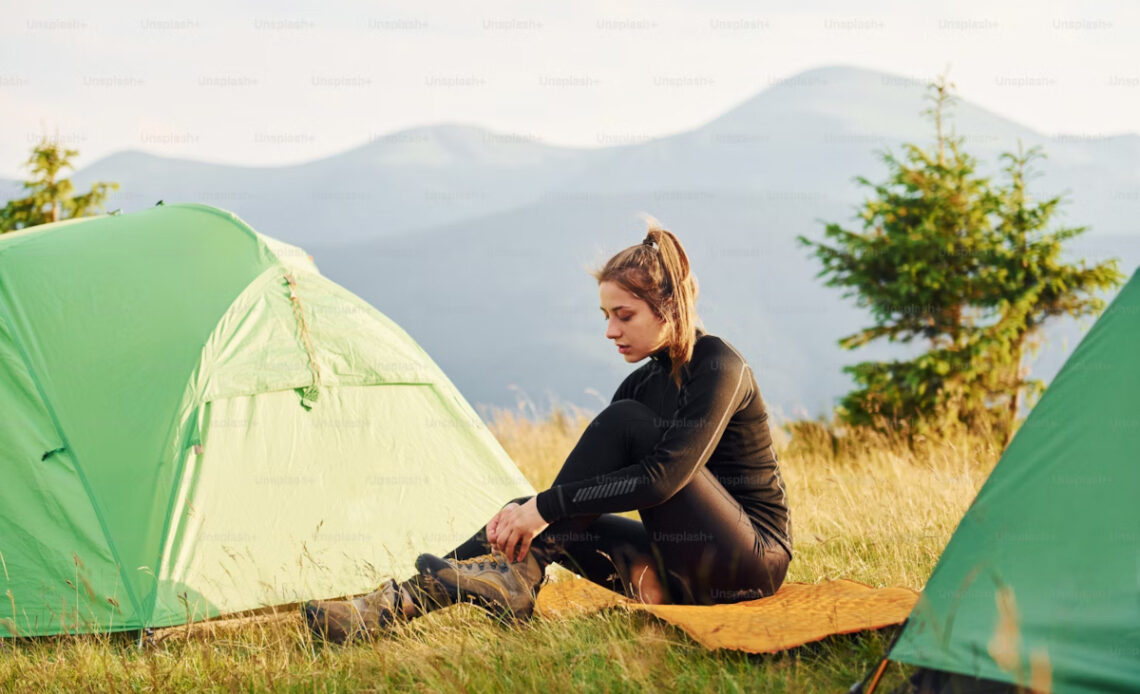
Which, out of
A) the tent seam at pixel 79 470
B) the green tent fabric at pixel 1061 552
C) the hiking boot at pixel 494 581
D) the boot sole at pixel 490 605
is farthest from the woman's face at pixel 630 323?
the tent seam at pixel 79 470

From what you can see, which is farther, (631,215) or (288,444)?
(288,444)

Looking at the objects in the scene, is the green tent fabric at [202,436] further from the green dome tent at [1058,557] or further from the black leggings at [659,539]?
the green dome tent at [1058,557]

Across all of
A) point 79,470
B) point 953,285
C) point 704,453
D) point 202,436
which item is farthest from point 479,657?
point 953,285

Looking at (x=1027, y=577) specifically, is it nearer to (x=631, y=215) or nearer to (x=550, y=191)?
(x=631, y=215)

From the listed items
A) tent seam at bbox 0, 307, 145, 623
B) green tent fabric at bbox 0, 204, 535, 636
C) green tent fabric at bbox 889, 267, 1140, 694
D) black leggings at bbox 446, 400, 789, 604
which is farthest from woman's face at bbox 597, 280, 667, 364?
tent seam at bbox 0, 307, 145, 623

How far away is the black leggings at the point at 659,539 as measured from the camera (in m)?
2.93

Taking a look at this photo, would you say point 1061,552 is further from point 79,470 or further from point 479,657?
point 79,470

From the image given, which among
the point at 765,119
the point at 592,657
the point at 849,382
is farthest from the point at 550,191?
the point at 592,657

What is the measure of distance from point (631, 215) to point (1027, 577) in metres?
1.57

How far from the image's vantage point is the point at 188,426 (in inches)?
150

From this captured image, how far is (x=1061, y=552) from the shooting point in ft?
7.11

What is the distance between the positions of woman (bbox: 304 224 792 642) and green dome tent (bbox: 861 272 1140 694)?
0.77 metres

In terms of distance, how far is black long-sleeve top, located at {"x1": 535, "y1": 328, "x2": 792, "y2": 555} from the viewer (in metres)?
2.83

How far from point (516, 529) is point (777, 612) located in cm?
81
